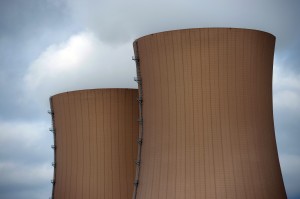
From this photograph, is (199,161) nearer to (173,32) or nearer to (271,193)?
(271,193)

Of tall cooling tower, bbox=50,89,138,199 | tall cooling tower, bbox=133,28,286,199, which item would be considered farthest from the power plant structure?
tall cooling tower, bbox=50,89,138,199

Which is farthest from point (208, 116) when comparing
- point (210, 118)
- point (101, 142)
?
point (101, 142)

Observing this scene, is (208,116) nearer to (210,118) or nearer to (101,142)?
(210,118)

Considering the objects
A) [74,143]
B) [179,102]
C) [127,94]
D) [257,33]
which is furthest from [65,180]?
[257,33]

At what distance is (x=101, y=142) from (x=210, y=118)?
7751 mm

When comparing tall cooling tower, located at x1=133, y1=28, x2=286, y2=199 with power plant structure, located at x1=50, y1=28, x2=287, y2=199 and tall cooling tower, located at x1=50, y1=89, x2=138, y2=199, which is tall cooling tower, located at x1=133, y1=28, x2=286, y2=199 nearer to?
power plant structure, located at x1=50, y1=28, x2=287, y2=199

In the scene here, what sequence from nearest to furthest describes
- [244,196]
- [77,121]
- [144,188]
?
[244,196] → [144,188] → [77,121]

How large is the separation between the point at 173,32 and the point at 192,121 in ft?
10.1

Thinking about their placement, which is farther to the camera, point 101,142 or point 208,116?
point 101,142

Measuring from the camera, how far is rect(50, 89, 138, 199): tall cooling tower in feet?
89.4

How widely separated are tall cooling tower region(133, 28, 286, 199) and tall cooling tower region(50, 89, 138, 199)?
5.77 metres

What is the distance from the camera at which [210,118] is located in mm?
20938

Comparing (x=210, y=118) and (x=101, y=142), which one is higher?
(x=101, y=142)

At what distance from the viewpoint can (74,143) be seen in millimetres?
27734
